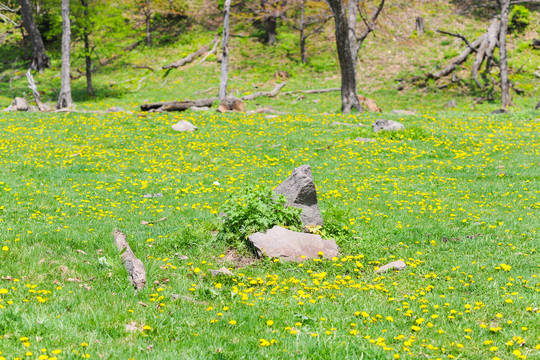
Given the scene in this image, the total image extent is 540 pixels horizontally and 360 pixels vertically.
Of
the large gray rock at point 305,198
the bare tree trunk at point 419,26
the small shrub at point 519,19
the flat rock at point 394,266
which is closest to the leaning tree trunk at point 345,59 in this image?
the large gray rock at point 305,198

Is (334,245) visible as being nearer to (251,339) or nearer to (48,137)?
(251,339)

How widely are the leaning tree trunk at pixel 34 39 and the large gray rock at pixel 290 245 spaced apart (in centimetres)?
3498

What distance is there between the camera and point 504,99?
81.6 feet

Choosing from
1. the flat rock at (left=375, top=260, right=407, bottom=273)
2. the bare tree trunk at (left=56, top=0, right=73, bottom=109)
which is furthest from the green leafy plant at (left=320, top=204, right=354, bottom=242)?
the bare tree trunk at (left=56, top=0, right=73, bottom=109)

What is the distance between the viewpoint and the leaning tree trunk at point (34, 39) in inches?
1361

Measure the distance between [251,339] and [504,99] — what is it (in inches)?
975

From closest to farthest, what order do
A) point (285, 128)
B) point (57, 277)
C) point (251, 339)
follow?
point (251, 339), point (57, 277), point (285, 128)

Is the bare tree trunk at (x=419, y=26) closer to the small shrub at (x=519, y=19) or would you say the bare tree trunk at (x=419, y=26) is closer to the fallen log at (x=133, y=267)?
the small shrub at (x=519, y=19)

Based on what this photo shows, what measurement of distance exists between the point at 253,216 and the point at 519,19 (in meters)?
37.8

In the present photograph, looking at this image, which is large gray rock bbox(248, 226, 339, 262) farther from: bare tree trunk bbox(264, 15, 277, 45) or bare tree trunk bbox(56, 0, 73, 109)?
bare tree trunk bbox(264, 15, 277, 45)

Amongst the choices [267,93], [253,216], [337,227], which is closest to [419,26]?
[267,93]

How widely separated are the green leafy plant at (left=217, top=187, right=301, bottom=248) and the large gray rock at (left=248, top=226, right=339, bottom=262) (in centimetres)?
23

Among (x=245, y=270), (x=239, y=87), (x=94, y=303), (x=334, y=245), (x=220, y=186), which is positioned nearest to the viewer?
(x=94, y=303)

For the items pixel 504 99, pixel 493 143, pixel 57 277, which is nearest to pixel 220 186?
pixel 57 277
